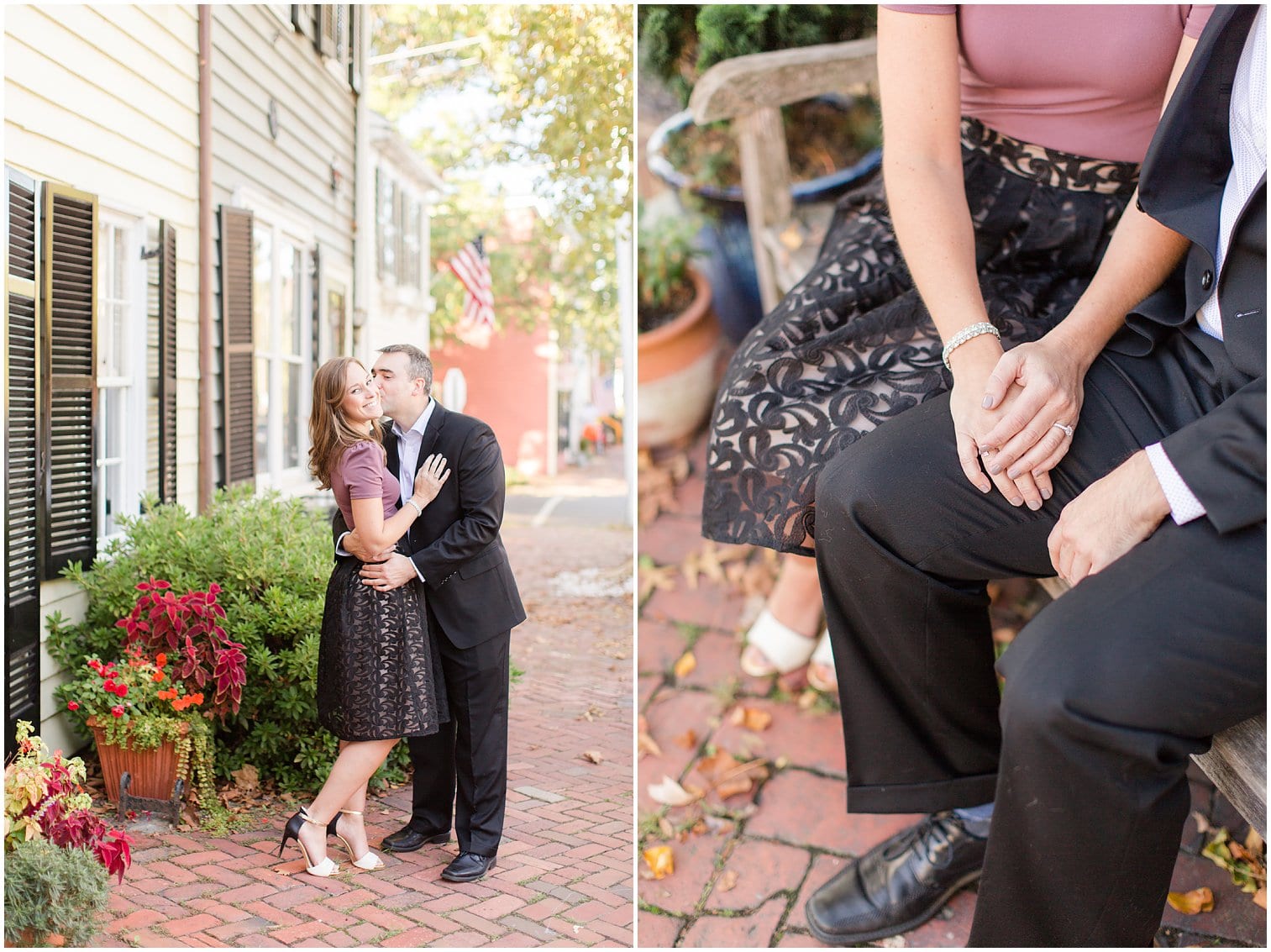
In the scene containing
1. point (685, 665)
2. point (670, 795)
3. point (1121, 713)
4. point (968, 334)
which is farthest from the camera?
point (685, 665)

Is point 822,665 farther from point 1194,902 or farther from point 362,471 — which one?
point 362,471

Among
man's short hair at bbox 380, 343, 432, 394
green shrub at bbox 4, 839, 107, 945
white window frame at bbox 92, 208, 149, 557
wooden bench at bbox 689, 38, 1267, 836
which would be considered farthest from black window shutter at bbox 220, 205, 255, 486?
wooden bench at bbox 689, 38, 1267, 836

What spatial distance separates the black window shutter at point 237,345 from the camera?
326cm

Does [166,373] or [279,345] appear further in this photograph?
[279,345]

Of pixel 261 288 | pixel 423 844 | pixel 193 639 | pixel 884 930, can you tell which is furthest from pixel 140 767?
pixel 261 288

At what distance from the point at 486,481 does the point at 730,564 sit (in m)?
1.52

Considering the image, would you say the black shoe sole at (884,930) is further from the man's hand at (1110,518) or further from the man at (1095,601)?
the man's hand at (1110,518)

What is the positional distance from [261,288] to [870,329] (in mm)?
2817

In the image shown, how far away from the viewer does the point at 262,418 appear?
3617mm

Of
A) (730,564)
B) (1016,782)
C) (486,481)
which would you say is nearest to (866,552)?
(1016,782)

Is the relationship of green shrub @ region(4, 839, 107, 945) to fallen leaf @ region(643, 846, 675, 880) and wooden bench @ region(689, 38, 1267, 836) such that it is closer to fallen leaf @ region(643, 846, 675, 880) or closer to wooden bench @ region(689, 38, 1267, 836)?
fallen leaf @ region(643, 846, 675, 880)

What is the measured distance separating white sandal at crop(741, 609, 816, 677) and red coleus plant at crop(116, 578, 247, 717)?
1.47 meters

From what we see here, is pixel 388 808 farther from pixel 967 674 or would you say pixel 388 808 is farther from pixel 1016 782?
pixel 1016 782

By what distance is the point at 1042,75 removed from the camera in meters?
1.90
